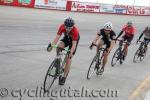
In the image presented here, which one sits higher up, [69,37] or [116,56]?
[69,37]

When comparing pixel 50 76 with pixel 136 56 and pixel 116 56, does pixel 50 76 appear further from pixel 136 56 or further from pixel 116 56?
pixel 136 56

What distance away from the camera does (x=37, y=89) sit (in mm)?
11391

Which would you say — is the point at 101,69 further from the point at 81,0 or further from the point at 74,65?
the point at 81,0

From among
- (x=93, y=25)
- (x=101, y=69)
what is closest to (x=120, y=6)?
(x=93, y=25)

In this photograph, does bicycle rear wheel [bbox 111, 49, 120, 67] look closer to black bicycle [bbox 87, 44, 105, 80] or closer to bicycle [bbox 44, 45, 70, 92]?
black bicycle [bbox 87, 44, 105, 80]

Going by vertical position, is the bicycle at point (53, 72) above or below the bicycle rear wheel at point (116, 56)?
above

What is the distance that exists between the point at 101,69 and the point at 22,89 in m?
4.29

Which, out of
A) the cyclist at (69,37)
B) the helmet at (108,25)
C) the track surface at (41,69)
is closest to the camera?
the cyclist at (69,37)

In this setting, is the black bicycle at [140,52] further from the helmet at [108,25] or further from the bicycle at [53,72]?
the bicycle at [53,72]

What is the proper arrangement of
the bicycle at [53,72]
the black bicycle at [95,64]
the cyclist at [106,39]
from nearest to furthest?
1. the bicycle at [53,72]
2. the black bicycle at [95,64]
3. the cyclist at [106,39]

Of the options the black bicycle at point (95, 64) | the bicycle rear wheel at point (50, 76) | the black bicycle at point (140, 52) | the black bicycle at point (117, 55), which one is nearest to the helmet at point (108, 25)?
the black bicycle at point (95, 64)

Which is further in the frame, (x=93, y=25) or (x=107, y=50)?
(x=93, y=25)

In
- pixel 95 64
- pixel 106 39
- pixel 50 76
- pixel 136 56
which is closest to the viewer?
pixel 50 76

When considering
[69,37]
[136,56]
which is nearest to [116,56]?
[136,56]
